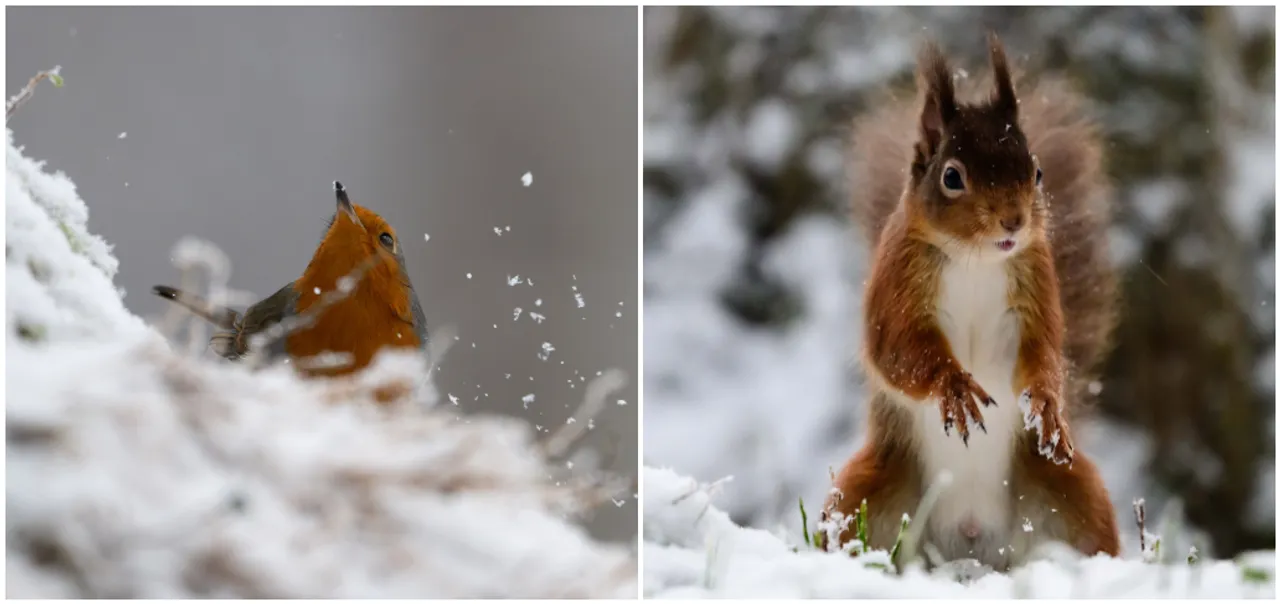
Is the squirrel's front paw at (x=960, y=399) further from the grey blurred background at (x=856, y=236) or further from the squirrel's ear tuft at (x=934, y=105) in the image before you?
the squirrel's ear tuft at (x=934, y=105)

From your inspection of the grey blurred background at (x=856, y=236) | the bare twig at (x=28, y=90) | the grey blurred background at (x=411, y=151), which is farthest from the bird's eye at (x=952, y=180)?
the bare twig at (x=28, y=90)

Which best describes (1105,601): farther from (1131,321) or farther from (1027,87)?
(1027,87)

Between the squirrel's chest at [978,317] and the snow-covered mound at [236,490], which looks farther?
the squirrel's chest at [978,317]

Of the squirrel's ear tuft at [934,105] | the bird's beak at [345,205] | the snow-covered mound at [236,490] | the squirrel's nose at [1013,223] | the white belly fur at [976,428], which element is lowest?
the snow-covered mound at [236,490]

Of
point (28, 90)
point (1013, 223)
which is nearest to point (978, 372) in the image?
point (1013, 223)

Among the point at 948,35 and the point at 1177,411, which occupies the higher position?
the point at 948,35

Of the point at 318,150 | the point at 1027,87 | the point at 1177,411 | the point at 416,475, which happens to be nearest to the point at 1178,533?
the point at 1177,411
